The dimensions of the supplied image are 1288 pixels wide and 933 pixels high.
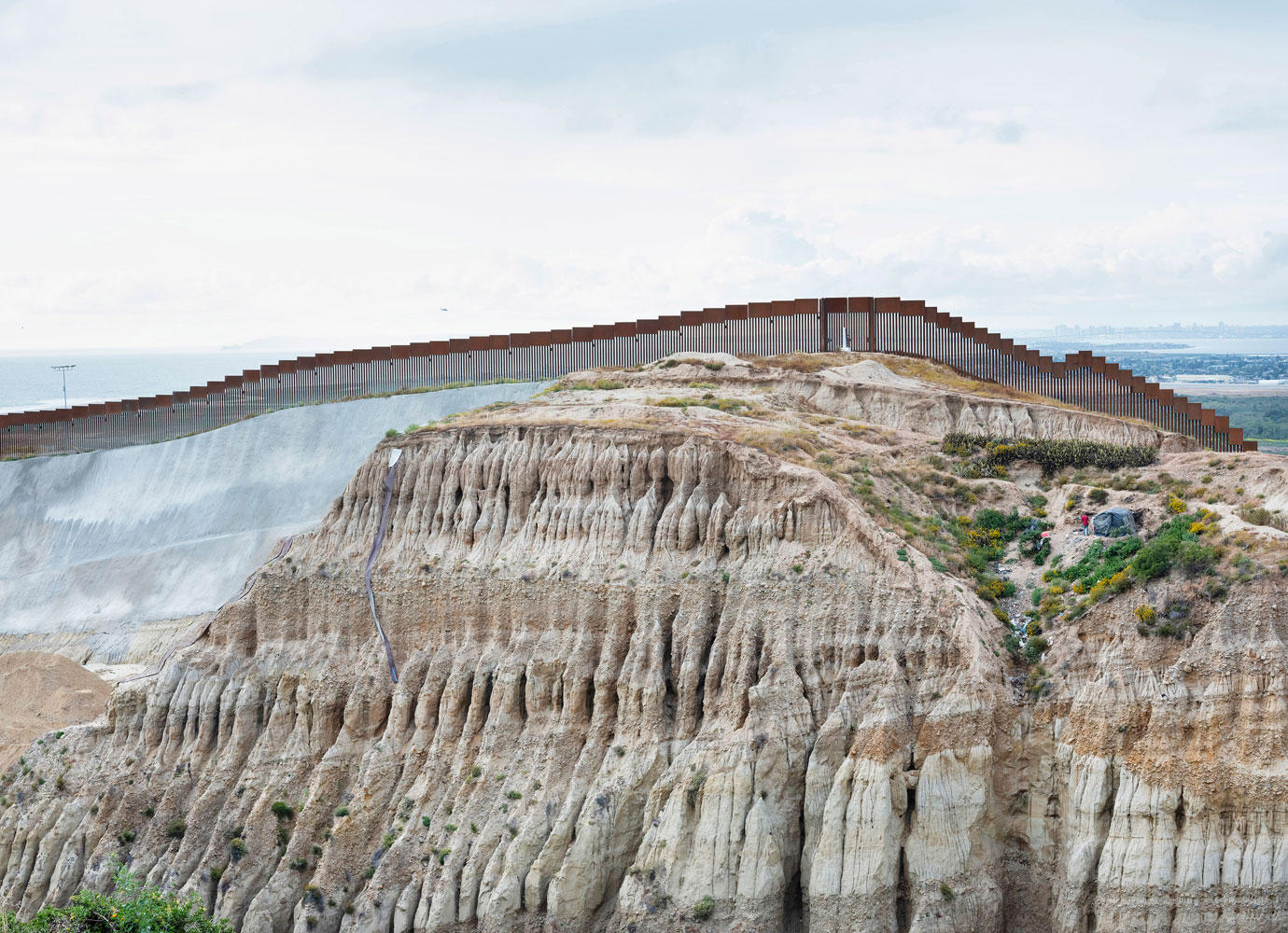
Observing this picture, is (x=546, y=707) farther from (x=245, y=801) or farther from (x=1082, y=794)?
(x=1082, y=794)

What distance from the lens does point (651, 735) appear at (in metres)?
37.0

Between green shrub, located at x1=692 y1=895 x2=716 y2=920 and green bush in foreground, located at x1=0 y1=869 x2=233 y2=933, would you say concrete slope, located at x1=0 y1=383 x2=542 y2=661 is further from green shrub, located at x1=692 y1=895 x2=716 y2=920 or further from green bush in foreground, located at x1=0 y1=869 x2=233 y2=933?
green shrub, located at x1=692 y1=895 x2=716 y2=920

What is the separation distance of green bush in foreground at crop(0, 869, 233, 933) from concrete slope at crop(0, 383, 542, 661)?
30897mm

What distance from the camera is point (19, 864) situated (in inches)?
1768

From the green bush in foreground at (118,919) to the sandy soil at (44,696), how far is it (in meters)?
22.6

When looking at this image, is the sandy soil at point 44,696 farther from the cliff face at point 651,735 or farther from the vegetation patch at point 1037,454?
the vegetation patch at point 1037,454

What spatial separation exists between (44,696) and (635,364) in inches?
1204

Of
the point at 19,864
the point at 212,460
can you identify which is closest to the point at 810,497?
the point at 19,864

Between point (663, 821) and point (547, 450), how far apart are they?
14090 millimetres

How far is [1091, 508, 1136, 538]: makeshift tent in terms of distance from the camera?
37969 mm

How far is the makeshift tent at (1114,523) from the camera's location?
38.0 meters

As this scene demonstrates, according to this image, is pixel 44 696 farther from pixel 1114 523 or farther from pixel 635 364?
pixel 1114 523

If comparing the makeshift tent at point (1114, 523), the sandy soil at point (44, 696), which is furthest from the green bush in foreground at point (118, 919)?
the makeshift tent at point (1114, 523)

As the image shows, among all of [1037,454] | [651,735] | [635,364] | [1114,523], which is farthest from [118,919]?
[635,364]
